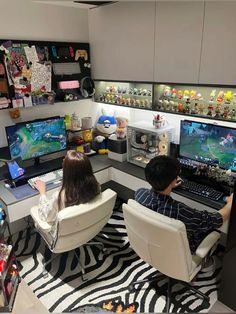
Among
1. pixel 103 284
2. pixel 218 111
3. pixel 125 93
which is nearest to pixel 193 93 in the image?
pixel 218 111

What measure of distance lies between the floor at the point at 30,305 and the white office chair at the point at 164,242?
0.39 metres

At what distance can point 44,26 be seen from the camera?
254cm

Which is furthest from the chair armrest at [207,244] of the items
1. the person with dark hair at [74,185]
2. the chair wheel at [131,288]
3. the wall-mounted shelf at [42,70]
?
the wall-mounted shelf at [42,70]

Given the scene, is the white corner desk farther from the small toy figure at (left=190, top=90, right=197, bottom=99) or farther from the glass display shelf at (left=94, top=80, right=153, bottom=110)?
the small toy figure at (left=190, top=90, right=197, bottom=99)

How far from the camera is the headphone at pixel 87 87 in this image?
2876 mm

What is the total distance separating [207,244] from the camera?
5.37 feet

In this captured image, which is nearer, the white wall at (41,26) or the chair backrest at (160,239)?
the chair backrest at (160,239)

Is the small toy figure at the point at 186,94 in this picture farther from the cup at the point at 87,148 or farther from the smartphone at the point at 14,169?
the smartphone at the point at 14,169

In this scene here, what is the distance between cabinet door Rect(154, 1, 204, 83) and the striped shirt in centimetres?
98

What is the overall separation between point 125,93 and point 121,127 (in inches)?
14.0

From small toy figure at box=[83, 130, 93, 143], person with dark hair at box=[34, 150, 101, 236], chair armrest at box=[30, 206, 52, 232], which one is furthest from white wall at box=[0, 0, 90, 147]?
person with dark hair at box=[34, 150, 101, 236]

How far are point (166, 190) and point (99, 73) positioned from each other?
167cm

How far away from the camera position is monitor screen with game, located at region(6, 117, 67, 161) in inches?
90.3

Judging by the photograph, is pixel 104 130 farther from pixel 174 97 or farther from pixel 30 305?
pixel 30 305
